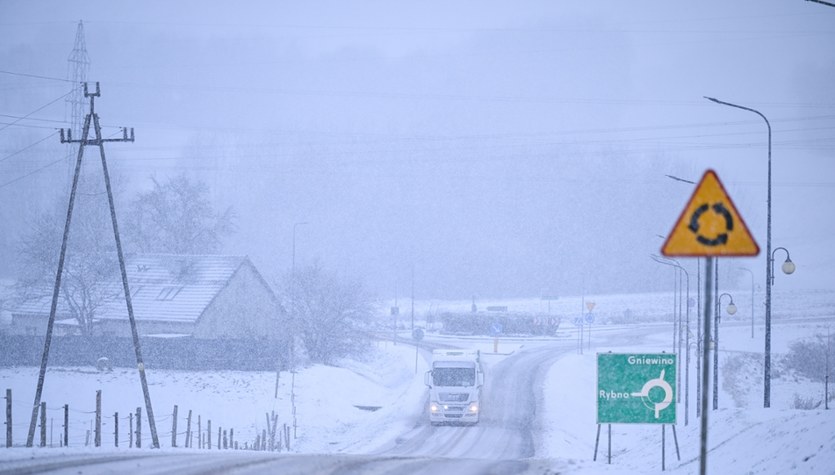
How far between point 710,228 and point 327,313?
150ft

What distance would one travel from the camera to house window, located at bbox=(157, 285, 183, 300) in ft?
157

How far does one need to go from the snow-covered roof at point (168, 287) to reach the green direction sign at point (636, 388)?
3424cm

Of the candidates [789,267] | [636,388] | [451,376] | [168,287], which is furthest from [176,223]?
[636,388]

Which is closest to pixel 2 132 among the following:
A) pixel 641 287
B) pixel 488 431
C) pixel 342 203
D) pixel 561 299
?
pixel 342 203

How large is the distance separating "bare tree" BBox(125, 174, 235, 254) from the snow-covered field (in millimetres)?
22261

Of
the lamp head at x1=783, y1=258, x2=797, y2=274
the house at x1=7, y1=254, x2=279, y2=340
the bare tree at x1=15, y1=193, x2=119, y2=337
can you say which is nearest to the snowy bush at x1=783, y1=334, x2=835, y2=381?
the lamp head at x1=783, y1=258, x2=797, y2=274

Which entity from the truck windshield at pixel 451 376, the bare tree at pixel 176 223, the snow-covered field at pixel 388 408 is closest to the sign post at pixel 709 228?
the snow-covered field at pixel 388 408

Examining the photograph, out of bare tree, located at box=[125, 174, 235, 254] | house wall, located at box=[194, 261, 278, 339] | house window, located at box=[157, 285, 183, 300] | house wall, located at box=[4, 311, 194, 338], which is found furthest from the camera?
bare tree, located at box=[125, 174, 235, 254]

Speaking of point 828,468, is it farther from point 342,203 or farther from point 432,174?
point 432,174

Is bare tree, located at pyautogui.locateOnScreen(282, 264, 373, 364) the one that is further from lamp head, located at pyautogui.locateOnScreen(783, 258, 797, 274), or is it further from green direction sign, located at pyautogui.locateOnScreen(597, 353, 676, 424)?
green direction sign, located at pyautogui.locateOnScreen(597, 353, 676, 424)

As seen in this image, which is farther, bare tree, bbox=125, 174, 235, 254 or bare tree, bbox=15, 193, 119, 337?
bare tree, bbox=125, 174, 235, 254

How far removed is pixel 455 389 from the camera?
33.1 metres

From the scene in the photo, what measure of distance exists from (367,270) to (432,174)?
97.8 ft

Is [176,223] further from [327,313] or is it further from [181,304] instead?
[327,313]
